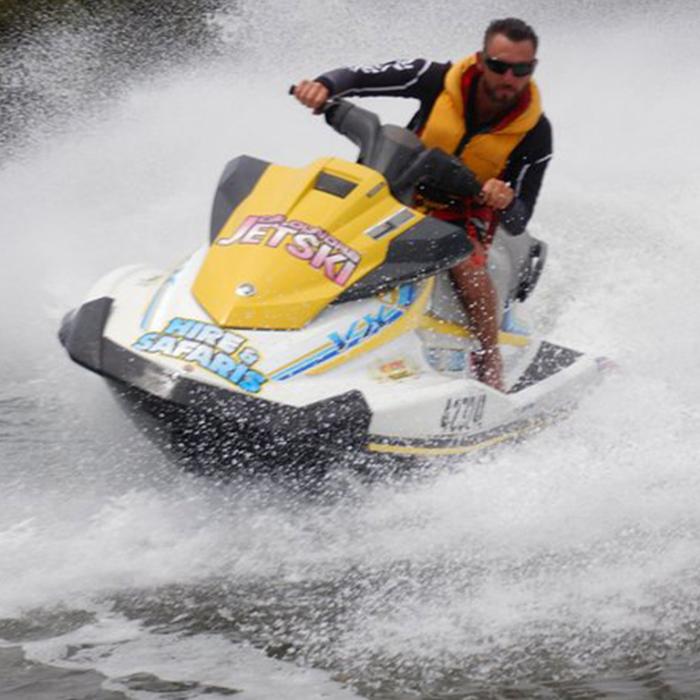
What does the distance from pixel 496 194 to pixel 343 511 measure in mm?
1287

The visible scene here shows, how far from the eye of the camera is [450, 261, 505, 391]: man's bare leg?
5723 mm

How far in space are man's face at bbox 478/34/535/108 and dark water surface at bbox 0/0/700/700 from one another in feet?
4.29

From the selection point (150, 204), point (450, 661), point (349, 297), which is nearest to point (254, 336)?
point (349, 297)

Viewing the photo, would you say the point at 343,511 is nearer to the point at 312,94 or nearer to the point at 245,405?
the point at 245,405

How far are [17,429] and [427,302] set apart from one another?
6.18 feet

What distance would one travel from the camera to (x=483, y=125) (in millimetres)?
5770

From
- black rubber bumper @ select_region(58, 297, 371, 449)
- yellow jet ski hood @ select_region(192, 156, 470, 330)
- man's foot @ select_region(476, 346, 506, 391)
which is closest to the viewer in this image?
black rubber bumper @ select_region(58, 297, 371, 449)

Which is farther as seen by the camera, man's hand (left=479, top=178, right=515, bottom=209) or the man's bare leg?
the man's bare leg

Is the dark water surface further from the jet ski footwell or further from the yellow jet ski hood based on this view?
the yellow jet ski hood

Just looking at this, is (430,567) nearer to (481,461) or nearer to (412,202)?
(481,461)

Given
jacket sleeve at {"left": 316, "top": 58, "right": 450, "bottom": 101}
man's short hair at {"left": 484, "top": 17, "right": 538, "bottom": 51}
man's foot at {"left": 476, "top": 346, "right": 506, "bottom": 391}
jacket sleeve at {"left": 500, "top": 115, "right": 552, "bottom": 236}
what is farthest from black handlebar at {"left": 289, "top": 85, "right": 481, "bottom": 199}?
man's foot at {"left": 476, "top": 346, "right": 506, "bottom": 391}

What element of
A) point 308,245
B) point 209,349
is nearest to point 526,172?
point 308,245

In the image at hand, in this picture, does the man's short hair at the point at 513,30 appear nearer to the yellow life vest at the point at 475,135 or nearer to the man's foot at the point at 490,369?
the yellow life vest at the point at 475,135

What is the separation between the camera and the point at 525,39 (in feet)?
18.3
